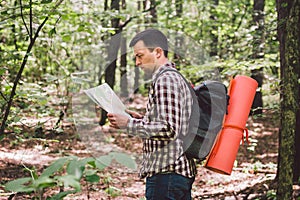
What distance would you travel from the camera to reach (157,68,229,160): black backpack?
2625mm

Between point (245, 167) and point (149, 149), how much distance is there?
6.15 metres

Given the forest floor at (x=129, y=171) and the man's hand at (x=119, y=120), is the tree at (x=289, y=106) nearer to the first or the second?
the forest floor at (x=129, y=171)

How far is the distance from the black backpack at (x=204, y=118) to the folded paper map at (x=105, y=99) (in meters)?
0.42

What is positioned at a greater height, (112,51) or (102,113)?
(112,51)

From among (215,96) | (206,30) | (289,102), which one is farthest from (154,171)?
(206,30)

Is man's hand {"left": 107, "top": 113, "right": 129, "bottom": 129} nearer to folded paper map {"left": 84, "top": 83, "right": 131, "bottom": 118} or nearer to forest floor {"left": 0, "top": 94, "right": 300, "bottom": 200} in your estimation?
folded paper map {"left": 84, "top": 83, "right": 131, "bottom": 118}

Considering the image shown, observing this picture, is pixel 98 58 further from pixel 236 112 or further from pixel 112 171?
pixel 236 112

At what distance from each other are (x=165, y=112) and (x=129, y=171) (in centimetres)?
549

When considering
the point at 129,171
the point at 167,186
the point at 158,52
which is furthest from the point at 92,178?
the point at 129,171

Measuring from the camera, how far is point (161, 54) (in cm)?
272

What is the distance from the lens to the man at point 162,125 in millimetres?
2451

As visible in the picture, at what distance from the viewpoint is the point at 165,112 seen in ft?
8.01

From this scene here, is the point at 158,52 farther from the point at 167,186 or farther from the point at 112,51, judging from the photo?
the point at 112,51

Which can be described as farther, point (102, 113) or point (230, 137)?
point (102, 113)
